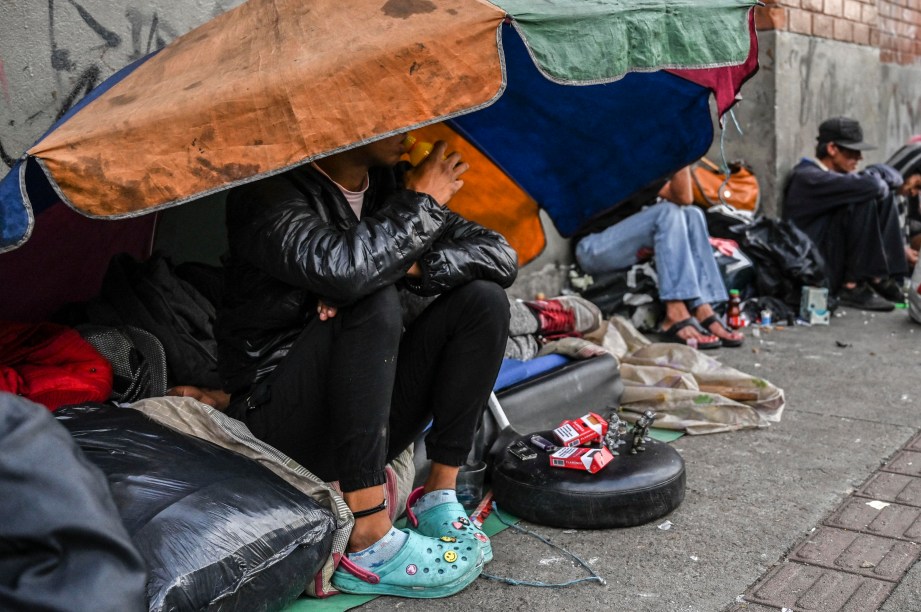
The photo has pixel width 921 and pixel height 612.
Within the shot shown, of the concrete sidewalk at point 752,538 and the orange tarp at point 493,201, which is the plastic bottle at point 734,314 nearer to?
the concrete sidewalk at point 752,538

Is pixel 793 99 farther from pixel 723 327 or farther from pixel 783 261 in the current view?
pixel 723 327

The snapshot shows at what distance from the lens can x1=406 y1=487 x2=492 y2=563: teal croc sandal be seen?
252 cm

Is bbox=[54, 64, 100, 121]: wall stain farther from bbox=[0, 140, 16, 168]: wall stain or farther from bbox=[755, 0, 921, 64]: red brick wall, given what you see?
bbox=[755, 0, 921, 64]: red brick wall

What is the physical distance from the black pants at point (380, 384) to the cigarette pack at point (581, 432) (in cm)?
40

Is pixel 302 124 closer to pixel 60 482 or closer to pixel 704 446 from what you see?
pixel 60 482

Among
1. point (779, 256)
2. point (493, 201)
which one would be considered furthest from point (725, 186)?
point (493, 201)

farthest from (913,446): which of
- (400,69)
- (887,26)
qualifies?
(887,26)

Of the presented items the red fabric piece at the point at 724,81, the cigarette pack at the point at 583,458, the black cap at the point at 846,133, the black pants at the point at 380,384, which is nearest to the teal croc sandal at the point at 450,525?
the black pants at the point at 380,384

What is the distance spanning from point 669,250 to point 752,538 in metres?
2.71

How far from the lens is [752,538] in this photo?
8.87 ft

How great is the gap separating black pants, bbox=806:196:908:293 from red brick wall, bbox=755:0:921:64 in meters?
1.55

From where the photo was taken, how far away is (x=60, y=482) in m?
1.73

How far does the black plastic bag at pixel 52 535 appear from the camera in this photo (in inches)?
65.2

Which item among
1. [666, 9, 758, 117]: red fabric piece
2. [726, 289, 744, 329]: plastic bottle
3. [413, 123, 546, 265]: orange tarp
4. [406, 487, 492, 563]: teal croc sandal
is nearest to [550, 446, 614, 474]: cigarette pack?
[406, 487, 492, 563]: teal croc sandal
